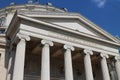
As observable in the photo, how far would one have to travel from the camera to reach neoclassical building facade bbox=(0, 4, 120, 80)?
19.6 m

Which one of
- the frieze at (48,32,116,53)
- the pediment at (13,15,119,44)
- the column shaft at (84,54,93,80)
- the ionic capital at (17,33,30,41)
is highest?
the pediment at (13,15,119,44)

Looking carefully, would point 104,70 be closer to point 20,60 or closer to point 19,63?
point 20,60

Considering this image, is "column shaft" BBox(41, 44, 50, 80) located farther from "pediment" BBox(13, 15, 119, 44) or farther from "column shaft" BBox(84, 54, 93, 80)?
"column shaft" BBox(84, 54, 93, 80)

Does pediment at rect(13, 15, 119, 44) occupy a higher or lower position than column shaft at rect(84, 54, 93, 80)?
higher

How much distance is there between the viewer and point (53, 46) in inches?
917

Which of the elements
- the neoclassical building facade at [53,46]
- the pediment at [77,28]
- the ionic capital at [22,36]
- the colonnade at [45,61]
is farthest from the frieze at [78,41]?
the ionic capital at [22,36]

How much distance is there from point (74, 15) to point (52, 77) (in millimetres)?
8377

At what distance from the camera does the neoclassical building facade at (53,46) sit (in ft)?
64.3

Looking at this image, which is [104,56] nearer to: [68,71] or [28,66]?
[68,71]

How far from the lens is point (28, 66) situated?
24.1 meters

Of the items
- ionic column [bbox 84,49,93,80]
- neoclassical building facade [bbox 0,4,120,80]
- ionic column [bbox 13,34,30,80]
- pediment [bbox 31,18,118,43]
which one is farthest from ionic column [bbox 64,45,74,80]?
ionic column [bbox 13,34,30,80]

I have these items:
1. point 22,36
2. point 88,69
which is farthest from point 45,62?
point 88,69

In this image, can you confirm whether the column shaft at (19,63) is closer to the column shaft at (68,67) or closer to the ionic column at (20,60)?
the ionic column at (20,60)

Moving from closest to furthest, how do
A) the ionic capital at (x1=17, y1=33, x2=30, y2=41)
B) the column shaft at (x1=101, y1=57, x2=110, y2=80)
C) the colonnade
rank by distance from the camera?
the colonnade, the ionic capital at (x1=17, y1=33, x2=30, y2=41), the column shaft at (x1=101, y1=57, x2=110, y2=80)
